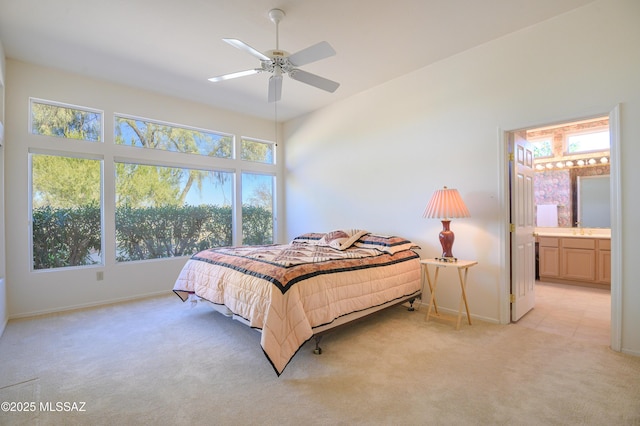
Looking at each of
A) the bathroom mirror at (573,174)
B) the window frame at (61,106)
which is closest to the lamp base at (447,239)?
the bathroom mirror at (573,174)

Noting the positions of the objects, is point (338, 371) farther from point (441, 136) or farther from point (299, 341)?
point (441, 136)

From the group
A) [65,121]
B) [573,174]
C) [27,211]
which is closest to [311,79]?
[65,121]

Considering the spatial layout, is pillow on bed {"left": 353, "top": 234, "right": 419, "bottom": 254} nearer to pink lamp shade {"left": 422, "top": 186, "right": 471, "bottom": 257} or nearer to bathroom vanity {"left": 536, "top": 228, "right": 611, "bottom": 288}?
pink lamp shade {"left": 422, "top": 186, "right": 471, "bottom": 257}

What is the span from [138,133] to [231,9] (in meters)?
2.68

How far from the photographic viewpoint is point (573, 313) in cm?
361

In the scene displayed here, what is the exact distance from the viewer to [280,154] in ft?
20.3

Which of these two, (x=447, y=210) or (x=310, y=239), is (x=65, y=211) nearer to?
(x=310, y=239)

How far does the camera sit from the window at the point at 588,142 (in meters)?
5.02

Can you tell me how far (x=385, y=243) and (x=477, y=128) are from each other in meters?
1.67

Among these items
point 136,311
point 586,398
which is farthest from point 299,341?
point 136,311

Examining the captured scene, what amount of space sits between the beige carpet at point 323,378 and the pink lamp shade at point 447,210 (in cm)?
89

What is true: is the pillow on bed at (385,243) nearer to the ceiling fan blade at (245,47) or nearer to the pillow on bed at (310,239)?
the pillow on bed at (310,239)

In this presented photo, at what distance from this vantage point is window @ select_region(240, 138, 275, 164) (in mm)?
5707

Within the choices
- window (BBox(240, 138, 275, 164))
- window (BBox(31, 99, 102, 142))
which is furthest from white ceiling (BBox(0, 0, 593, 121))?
window (BBox(240, 138, 275, 164))
